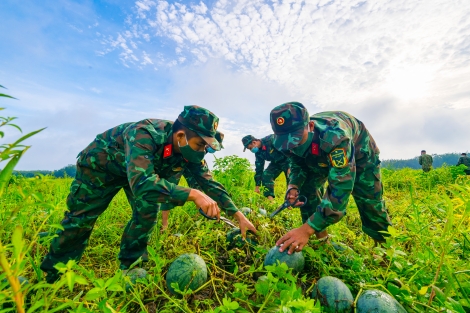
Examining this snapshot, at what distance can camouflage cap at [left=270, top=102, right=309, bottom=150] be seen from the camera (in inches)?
104

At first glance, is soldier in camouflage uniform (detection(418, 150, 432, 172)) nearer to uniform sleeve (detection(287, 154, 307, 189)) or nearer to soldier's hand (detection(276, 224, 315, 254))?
uniform sleeve (detection(287, 154, 307, 189))

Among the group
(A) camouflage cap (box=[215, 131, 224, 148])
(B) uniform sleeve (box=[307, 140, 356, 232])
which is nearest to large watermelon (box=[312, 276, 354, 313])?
(B) uniform sleeve (box=[307, 140, 356, 232])

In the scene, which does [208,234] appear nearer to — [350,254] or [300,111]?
[350,254]

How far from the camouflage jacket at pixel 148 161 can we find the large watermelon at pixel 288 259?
68 cm

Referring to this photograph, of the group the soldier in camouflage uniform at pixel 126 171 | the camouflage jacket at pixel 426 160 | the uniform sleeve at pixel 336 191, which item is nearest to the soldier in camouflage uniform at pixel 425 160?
the camouflage jacket at pixel 426 160

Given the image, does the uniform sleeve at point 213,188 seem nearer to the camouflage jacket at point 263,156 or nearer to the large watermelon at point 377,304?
the large watermelon at point 377,304

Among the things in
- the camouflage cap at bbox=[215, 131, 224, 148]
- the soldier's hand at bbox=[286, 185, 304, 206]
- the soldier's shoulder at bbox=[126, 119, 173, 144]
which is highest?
the camouflage cap at bbox=[215, 131, 224, 148]

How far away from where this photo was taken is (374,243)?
10.8 feet

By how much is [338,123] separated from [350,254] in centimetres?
122

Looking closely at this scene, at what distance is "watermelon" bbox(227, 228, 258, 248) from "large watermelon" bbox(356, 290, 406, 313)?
47.3 inches

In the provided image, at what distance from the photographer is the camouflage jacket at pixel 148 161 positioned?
2217 mm

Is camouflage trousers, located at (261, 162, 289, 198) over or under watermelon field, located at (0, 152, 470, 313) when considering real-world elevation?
over

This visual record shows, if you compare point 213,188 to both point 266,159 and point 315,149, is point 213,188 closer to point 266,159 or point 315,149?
point 315,149

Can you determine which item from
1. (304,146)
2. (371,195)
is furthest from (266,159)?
(304,146)
